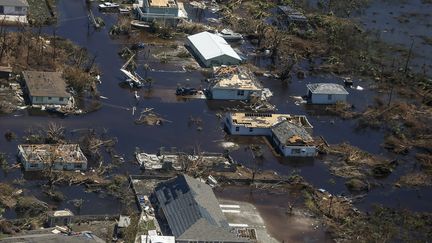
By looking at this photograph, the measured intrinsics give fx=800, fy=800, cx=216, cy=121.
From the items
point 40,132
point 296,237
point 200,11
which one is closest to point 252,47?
point 200,11

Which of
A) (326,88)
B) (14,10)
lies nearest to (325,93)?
(326,88)

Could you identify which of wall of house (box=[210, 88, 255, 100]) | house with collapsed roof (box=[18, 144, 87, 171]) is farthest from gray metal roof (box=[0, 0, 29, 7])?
house with collapsed roof (box=[18, 144, 87, 171])

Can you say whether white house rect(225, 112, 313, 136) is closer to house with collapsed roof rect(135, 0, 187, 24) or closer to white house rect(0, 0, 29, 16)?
house with collapsed roof rect(135, 0, 187, 24)

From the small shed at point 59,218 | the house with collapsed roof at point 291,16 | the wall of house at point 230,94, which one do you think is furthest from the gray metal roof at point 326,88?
the small shed at point 59,218

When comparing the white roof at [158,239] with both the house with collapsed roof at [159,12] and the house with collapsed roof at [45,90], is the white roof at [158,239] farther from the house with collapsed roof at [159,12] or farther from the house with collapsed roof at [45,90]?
the house with collapsed roof at [159,12]

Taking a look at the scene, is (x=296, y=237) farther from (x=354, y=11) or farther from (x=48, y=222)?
(x=354, y=11)

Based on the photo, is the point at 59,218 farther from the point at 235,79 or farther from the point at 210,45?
the point at 210,45

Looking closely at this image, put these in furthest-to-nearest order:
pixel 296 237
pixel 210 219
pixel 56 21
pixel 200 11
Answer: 1. pixel 200 11
2. pixel 56 21
3. pixel 296 237
4. pixel 210 219
